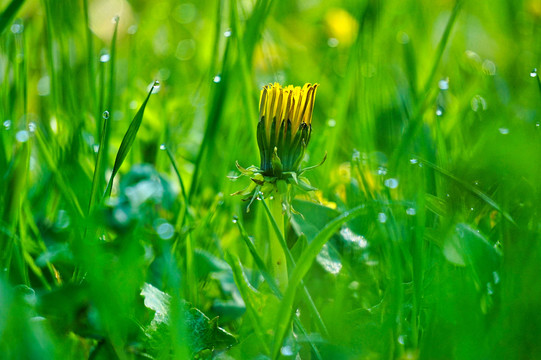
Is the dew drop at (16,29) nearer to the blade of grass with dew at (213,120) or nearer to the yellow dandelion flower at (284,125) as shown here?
the blade of grass with dew at (213,120)

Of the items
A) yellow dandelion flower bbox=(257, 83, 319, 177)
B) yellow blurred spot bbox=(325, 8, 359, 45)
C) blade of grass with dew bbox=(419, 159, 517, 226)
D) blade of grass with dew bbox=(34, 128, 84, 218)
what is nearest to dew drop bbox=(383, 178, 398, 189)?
blade of grass with dew bbox=(419, 159, 517, 226)

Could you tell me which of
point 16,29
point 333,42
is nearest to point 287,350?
point 16,29

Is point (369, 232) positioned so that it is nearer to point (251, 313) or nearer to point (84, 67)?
point (251, 313)

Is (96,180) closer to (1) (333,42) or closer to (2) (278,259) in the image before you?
(2) (278,259)

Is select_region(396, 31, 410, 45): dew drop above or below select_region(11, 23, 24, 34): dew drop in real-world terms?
below

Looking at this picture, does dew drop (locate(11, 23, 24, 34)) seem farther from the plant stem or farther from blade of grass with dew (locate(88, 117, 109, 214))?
the plant stem

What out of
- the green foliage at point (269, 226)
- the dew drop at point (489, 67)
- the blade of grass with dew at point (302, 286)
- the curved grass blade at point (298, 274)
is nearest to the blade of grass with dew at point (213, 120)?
the green foliage at point (269, 226)
